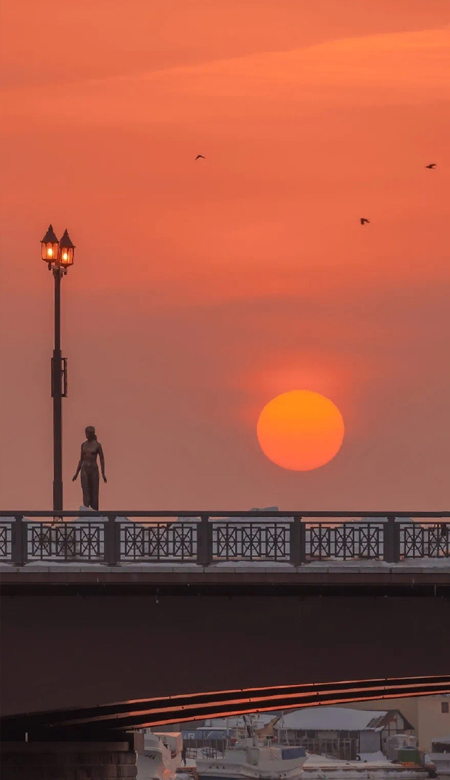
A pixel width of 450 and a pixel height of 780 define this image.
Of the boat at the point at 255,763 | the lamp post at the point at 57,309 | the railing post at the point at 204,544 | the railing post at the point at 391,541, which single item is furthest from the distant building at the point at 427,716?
the railing post at the point at 204,544

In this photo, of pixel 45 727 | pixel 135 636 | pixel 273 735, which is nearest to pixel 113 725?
pixel 45 727

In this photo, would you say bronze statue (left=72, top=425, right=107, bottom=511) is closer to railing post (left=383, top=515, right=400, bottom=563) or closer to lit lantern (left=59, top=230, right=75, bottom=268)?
lit lantern (left=59, top=230, right=75, bottom=268)

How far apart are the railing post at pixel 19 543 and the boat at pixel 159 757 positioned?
78.0 meters

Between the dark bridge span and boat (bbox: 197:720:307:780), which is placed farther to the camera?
boat (bbox: 197:720:307:780)

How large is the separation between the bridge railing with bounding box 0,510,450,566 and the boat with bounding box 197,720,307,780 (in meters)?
92.1

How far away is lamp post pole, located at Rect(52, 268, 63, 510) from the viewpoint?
116 feet

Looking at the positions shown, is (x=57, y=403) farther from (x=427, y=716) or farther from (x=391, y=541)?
(x=427, y=716)

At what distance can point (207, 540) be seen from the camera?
3212 cm

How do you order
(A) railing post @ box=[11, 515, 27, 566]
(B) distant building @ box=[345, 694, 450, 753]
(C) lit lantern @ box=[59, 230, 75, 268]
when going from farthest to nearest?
1. (B) distant building @ box=[345, 694, 450, 753]
2. (C) lit lantern @ box=[59, 230, 75, 268]
3. (A) railing post @ box=[11, 515, 27, 566]

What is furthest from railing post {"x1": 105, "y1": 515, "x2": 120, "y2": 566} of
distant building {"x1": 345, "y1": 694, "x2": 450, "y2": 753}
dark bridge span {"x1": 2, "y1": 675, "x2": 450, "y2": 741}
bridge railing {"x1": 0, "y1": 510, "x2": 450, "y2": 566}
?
distant building {"x1": 345, "y1": 694, "x2": 450, "y2": 753}

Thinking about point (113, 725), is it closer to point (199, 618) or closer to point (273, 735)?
point (199, 618)

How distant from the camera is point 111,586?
32.3 metres

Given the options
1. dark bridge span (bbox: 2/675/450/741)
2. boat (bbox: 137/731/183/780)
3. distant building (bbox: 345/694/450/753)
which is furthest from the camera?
distant building (bbox: 345/694/450/753)

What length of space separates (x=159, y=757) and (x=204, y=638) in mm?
82394
